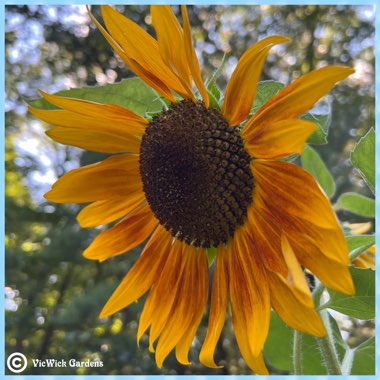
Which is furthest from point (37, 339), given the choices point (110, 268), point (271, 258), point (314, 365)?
point (271, 258)

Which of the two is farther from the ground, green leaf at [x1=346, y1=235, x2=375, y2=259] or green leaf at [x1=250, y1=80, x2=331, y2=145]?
green leaf at [x1=250, y1=80, x2=331, y2=145]

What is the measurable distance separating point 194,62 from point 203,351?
0.73 ft

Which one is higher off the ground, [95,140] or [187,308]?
[95,140]

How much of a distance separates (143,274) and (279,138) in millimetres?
226

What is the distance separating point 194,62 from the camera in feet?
1.34

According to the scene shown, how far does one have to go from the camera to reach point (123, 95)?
521 millimetres

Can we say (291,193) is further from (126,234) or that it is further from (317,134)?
(126,234)

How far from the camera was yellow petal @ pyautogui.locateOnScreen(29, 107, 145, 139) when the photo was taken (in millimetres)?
470

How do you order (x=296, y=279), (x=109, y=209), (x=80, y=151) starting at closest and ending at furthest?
(x=296, y=279) → (x=109, y=209) → (x=80, y=151)

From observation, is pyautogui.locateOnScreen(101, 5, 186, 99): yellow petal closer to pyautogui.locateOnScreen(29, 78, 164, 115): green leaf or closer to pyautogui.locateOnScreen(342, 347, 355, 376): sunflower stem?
pyautogui.locateOnScreen(29, 78, 164, 115): green leaf

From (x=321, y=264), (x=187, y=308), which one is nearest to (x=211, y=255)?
(x=187, y=308)

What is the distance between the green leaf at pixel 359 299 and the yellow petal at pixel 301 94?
0.49 feet

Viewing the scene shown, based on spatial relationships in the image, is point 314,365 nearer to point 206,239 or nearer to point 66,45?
point 206,239

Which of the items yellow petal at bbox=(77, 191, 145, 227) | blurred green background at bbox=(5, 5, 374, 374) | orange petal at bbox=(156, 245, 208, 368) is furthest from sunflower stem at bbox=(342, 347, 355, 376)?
blurred green background at bbox=(5, 5, 374, 374)
